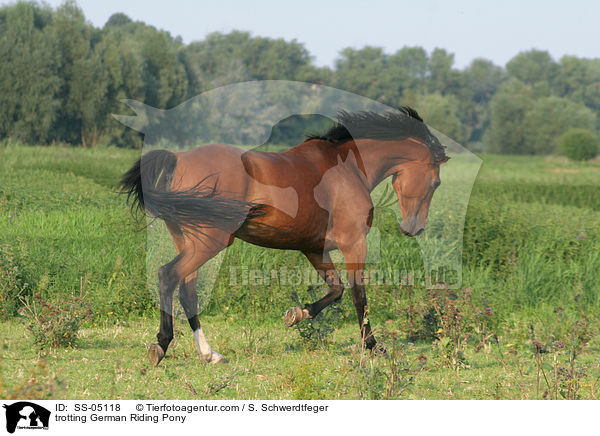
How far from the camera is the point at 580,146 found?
50.7 m

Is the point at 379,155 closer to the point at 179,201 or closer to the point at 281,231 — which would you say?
the point at 281,231

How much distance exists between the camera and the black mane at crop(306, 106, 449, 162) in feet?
20.1

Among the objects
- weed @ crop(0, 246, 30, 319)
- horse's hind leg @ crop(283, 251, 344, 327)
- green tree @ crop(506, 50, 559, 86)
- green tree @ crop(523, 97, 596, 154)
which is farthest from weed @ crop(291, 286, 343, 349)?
green tree @ crop(506, 50, 559, 86)

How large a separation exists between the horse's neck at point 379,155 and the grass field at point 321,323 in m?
1.37

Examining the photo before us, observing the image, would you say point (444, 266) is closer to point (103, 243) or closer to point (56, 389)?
point (103, 243)

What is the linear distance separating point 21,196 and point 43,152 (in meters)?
14.6

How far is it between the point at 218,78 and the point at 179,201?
57.0m

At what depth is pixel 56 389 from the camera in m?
4.57

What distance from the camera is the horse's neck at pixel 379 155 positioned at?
612 centimetres

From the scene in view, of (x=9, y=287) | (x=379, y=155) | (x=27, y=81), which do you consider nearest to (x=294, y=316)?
(x=379, y=155)

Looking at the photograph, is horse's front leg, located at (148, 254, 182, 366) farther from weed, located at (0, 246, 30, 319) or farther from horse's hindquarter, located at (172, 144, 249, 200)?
weed, located at (0, 246, 30, 319)

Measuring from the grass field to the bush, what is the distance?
41.3 m

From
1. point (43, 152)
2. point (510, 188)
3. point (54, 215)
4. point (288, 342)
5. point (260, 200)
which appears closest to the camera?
point (260, 200)
